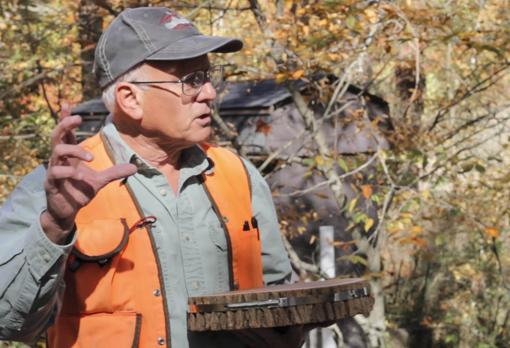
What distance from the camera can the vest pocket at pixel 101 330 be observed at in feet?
10.1

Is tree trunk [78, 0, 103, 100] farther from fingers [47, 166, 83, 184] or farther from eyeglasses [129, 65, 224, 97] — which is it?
fingers [47, 166, 83, 184]

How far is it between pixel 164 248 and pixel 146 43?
0.65 meters

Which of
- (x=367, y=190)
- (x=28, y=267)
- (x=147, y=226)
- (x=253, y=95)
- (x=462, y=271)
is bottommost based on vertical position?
(x=462, y=271)

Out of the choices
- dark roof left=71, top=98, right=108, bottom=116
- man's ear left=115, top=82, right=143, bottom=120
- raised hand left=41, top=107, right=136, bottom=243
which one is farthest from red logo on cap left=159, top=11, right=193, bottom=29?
dark roof left=71, top=98, right=108, bottom=116

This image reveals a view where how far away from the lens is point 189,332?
319 centimetres

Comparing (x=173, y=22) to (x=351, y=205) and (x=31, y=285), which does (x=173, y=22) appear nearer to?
(x=31, y=285)

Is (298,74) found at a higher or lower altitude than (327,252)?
higher

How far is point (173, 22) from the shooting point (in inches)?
137

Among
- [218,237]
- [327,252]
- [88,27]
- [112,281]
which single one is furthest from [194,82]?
[88,27]

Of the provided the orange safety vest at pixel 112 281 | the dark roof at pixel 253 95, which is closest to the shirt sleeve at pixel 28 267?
the orange safety vest at pixel 112 281

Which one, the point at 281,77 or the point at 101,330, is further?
the point at 281,77

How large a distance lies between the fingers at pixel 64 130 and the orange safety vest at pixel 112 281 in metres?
0.50

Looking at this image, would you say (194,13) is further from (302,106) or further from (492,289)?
(492,289)

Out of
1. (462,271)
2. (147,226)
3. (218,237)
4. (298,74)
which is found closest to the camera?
(147,226)
